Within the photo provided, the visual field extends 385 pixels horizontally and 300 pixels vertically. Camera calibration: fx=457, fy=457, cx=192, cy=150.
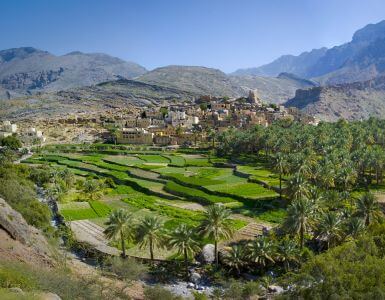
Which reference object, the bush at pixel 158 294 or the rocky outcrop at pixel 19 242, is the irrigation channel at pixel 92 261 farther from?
the bush at pixel 158 294

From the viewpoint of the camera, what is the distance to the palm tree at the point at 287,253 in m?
42.1

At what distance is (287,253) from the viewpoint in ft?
138

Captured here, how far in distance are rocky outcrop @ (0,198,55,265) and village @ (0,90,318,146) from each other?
85158 millimetres

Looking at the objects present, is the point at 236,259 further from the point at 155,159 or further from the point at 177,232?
the point at 155,159

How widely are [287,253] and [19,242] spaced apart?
23991 millimetres

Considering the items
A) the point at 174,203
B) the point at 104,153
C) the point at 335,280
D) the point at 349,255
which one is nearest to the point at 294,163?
the point at 174,203

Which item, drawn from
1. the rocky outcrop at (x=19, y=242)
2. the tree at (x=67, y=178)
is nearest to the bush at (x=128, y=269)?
the rocky outcrop at (x=19, y=242)

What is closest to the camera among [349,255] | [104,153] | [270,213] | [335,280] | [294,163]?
[335,280]

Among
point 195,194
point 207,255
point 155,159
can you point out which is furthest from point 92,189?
point 155,159

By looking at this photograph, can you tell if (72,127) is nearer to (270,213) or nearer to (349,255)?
(270,213)

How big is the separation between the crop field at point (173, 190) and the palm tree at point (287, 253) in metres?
11.4

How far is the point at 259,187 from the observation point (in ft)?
238

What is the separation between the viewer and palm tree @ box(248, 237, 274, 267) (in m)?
42.4

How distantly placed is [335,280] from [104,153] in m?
97.9
